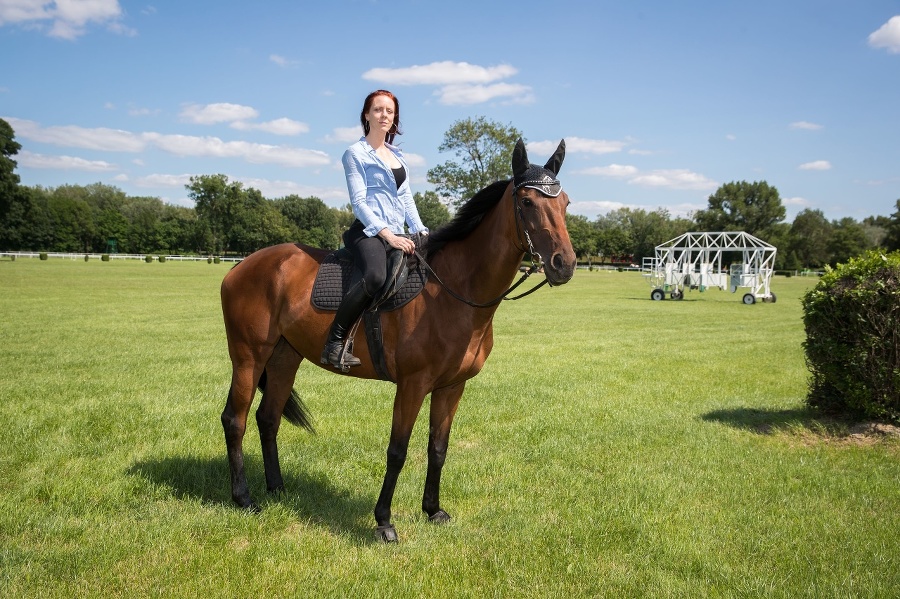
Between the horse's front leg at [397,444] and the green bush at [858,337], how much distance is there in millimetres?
6265

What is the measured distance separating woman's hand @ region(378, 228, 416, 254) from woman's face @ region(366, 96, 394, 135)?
0.90m

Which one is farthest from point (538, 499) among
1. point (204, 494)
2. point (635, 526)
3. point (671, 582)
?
point (204, 494)

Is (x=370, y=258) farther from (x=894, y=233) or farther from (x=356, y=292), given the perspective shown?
(x=894, y=233)

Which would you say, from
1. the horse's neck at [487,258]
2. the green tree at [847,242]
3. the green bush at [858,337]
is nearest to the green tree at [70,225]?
the horse's neck at [487,258]

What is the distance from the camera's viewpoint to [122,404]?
8109 mm

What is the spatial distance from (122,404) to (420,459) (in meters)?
4.68

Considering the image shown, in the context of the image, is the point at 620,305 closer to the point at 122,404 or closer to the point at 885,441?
the point at 885,441

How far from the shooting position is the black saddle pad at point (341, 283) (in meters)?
4.48


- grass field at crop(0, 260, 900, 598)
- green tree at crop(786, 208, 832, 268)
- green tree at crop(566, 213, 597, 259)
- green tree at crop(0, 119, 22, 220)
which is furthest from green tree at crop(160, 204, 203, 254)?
green tree at crop(786, 208, 832, 268)

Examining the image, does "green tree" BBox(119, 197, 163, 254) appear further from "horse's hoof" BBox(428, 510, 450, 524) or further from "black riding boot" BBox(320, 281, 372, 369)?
"horse's hoof" BBox(428, 510, 450, 524)

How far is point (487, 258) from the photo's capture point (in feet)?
14.3

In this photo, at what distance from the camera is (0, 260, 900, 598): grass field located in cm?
386

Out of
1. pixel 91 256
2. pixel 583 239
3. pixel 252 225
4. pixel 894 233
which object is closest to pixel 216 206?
pixel 252 225

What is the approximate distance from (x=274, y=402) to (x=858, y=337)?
732 cm
